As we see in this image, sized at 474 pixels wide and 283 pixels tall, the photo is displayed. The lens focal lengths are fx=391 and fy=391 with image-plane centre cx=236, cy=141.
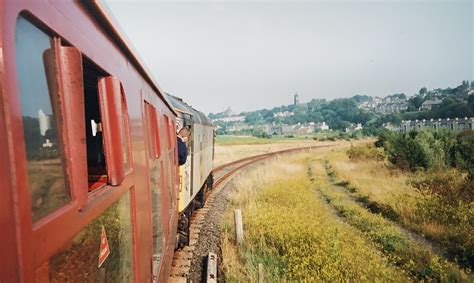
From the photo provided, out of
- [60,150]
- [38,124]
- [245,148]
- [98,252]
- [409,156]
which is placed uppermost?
[38,124]

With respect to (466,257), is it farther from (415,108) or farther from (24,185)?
(415,108)

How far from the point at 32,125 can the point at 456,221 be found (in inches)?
487

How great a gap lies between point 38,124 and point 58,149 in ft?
0.56

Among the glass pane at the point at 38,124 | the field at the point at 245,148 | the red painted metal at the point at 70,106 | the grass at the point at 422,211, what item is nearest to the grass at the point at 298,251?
the grass at the point at 422,211

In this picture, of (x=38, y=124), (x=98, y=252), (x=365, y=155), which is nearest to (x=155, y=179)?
(x=98, y=252)

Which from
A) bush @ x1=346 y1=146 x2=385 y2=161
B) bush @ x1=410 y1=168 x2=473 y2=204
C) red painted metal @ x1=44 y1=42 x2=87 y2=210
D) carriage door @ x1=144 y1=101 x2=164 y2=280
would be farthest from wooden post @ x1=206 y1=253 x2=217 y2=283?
bush @ x1=346 y1=146 x2=385 y2=161

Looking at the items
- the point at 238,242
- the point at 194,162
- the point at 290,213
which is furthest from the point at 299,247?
the point at 194,162

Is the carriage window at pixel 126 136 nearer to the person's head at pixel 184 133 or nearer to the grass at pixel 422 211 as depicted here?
the person's head at pixel 184 133

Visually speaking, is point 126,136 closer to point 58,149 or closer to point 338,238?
point 58,149

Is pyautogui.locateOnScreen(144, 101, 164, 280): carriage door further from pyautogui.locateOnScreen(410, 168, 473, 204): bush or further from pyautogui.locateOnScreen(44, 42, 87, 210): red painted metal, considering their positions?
pyautogui.locateOnScreen(410, 168, 473, 204): bush

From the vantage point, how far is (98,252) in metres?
2.01

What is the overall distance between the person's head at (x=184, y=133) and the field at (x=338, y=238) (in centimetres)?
266

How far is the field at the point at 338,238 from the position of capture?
7.42 meters

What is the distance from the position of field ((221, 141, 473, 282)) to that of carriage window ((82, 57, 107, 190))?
14.2 feet
